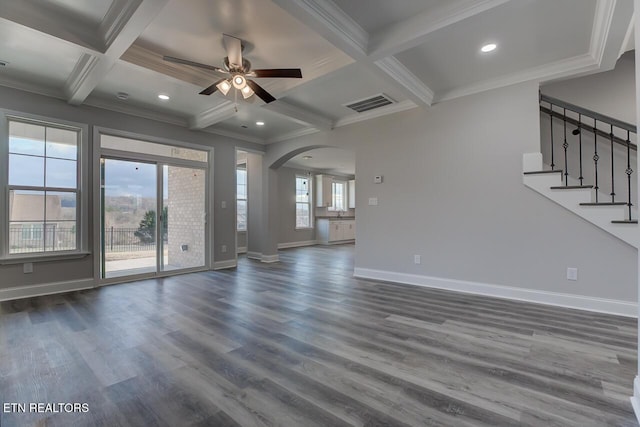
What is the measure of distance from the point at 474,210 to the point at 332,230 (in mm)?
6458

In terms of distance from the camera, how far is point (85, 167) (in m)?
4.29

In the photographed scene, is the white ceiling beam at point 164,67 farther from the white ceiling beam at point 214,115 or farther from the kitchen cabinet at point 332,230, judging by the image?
the kitchen cabinet at point 332,230

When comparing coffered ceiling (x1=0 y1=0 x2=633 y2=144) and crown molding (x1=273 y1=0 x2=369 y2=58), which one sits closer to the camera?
crown molding (x1=273 y1=0 x2=369 y2=58)

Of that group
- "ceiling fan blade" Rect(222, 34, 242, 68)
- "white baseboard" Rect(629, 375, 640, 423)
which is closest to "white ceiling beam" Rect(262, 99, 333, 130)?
"ceiling fan blade" Rect(222, 34, 242, 68)

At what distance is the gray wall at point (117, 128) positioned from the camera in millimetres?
3793

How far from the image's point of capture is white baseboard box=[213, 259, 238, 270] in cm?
577

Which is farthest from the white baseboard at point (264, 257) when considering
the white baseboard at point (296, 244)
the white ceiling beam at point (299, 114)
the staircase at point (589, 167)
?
the staircase at point (589, 167)

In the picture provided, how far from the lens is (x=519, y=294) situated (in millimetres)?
3592

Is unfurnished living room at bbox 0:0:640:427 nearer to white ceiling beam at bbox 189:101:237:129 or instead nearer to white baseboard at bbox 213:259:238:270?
white ceiling beam at bbox 189:101:237:129

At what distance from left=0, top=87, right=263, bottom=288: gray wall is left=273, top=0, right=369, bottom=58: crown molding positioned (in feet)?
12.4

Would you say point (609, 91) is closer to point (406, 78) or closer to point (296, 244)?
point (406, 78)

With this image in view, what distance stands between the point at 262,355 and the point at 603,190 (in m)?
4.53

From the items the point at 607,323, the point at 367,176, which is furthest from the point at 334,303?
the point at 607,323

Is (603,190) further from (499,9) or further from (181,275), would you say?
(181,275)
